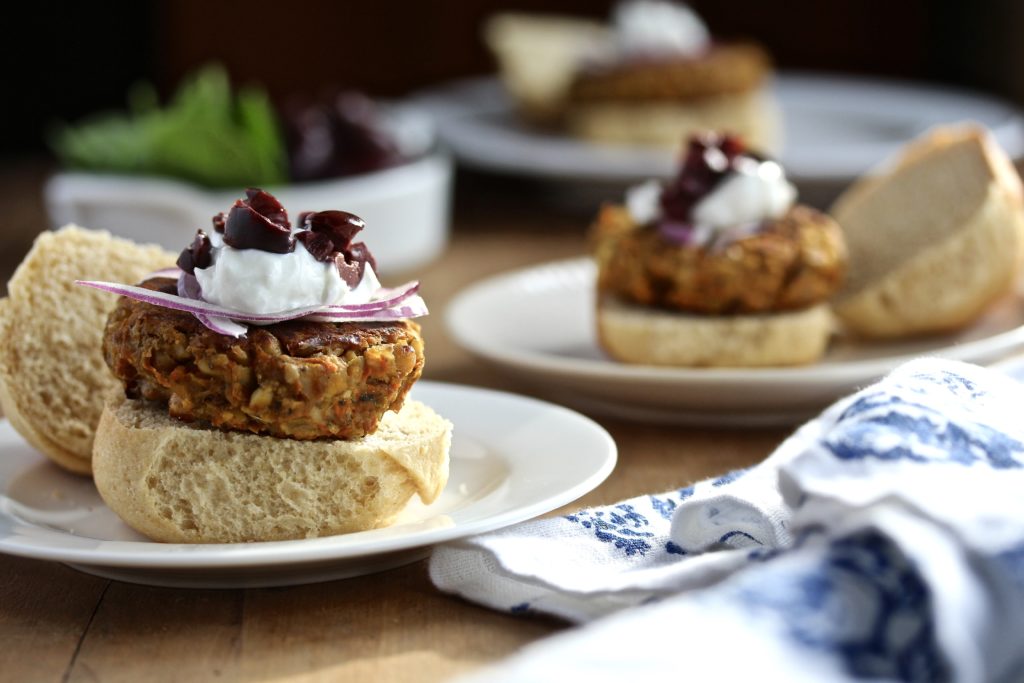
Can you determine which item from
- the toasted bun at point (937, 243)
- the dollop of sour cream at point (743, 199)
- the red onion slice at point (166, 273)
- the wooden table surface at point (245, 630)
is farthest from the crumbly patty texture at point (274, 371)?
the toasted bun at point (937, 243)

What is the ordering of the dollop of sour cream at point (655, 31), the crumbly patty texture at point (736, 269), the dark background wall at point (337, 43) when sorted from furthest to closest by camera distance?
the dark background wall at point (337, 43) → the dollop of sour cream at point (655, 31) → the crumbly patty texture at point (736, 269)

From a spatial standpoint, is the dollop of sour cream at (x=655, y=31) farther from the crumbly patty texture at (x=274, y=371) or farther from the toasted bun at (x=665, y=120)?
the crumbly patty texture at (x=274, y=371)

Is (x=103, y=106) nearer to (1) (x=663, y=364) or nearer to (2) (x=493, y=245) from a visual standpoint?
(2) (x=493, y=245)

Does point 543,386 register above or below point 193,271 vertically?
below

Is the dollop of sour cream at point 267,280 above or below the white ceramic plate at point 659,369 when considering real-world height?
above

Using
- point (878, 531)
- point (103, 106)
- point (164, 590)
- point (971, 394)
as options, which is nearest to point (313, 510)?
point (164, 590)

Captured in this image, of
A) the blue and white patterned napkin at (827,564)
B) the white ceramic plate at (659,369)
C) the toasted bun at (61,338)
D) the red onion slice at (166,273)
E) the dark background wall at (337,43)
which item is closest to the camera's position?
the blue and white patterned napkin at (827,564)
